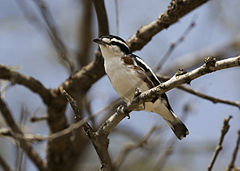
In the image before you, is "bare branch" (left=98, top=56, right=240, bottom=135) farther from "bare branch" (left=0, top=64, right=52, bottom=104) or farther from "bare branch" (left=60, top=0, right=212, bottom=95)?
"bare branch" (left=0, top=64, right=52, bottom=104)

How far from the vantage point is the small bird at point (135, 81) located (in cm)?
366

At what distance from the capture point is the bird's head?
4.01 m

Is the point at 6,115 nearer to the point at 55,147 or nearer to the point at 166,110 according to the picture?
the point at 55,147

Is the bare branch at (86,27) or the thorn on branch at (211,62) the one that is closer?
the thorn on branch at (211,62)

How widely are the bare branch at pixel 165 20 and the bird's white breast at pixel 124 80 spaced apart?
1.17 ft

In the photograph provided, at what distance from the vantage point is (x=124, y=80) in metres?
3.67

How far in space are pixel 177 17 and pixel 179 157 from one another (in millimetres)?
3878

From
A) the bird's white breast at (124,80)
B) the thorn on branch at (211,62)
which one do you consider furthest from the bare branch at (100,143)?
the bird's white breast at (124,80)

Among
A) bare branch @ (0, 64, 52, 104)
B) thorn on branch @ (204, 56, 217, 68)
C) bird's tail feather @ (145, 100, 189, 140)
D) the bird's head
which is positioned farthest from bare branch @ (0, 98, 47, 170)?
thorn on branch @ (204, 56, 217, 68)

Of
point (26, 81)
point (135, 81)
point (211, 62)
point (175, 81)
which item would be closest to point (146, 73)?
point (135, 81)

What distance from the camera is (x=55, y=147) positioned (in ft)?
14.1

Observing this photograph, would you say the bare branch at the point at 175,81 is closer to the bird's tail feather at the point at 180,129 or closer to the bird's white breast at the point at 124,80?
the bird's white breast at the point at 124,80

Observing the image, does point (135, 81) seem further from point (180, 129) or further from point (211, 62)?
point (211, 62)

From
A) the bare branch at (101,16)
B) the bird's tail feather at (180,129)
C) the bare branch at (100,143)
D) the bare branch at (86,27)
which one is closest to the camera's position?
the bare branch at (100,143)
